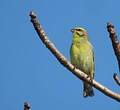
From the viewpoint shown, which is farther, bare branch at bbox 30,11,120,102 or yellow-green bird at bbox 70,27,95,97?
yellow-green bird at bbox 70,27,95,97

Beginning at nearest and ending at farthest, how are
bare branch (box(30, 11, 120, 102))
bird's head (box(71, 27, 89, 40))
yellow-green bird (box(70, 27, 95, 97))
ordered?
bare branch (box(30, 11, 120, 102)) < yellow-green bird (box(70, 27, 95, 97)) < bird's head (box(71, 27, 89, 40))

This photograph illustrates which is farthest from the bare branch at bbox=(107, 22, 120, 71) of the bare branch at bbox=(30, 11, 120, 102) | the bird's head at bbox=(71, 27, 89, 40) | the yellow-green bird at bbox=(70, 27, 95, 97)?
the bird's head at bbox=(71, 27, 89, 40)

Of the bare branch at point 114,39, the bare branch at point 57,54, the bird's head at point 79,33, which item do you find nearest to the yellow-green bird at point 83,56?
the bird's head at point 79,33

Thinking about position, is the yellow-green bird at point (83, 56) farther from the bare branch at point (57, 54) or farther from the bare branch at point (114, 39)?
the bare branch at point (114, 39)

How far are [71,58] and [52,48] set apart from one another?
375 cm

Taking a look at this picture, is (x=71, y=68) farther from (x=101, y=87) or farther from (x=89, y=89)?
(x=89, y=89)

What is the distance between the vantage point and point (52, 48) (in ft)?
13.7

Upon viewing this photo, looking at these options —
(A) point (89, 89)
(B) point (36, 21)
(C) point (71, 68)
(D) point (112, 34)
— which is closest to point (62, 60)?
(C) point (71, 68)

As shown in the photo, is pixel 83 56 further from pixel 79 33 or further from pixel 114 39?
pixel 114 39

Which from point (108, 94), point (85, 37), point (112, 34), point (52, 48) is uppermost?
point (85, 37)

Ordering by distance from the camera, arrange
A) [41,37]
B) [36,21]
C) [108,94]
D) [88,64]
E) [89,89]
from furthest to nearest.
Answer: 1. [89,89]
2. [88,64]
3. [108,94]
4. [41,37]
5. [36,21]

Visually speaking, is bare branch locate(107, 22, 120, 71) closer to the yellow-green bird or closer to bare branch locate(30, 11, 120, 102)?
bare branch locate(30, 11, 120, 102)

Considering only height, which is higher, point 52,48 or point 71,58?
point 71,58

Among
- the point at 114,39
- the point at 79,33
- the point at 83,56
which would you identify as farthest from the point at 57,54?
the point at 79,33
